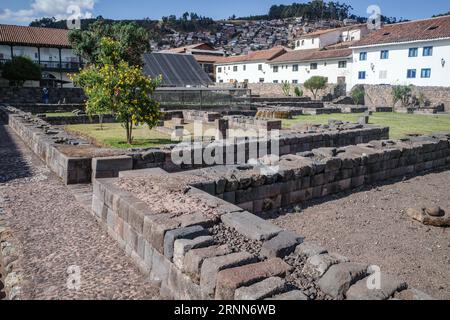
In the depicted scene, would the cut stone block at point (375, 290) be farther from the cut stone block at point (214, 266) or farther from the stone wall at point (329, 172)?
the stone wall at point (329, 172)

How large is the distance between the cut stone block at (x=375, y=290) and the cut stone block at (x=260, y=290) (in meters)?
0.59

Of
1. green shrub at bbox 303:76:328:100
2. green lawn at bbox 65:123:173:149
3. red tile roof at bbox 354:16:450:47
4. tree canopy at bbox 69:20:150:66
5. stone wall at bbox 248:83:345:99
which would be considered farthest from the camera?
stone wall at bbox 248:83:345:99

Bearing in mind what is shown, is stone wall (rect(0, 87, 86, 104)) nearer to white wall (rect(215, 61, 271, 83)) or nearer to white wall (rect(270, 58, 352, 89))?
white wall (rect(270, 58, 352, 89))

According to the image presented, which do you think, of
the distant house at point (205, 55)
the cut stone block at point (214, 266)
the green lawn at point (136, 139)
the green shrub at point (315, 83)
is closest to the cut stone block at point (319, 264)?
the cut stone block at point (214, 266)

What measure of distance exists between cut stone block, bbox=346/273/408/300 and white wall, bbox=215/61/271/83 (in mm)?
52765

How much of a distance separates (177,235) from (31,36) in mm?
49777

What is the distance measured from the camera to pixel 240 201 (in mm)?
6855

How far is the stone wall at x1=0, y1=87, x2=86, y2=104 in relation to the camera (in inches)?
1085

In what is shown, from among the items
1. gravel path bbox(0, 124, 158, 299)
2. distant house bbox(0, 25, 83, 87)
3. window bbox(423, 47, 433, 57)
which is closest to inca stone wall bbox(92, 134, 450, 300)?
gravel path bbox(0, 124, 158, 299)

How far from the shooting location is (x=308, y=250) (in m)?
3.90

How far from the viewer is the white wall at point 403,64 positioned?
3453 cm

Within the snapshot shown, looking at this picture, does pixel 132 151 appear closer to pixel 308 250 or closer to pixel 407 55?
pixel 308 250

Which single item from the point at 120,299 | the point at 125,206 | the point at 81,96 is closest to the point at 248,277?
the point at 120,299

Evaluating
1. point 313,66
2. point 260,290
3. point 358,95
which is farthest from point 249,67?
point 260,290
